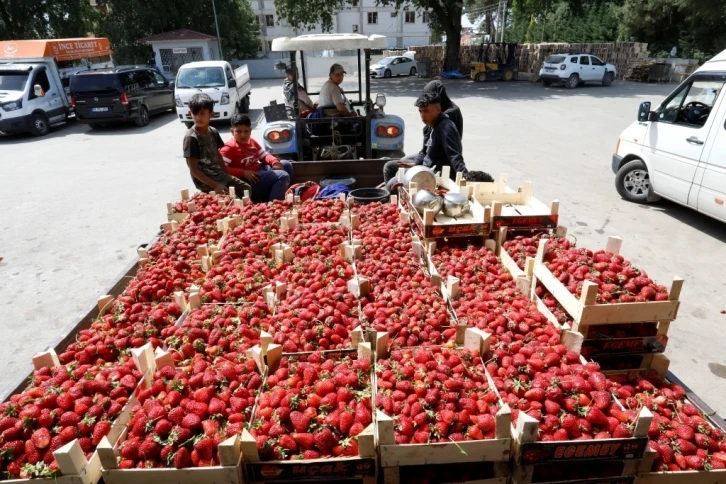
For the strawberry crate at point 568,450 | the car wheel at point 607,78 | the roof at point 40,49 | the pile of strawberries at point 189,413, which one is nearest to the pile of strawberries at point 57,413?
the pile of strawberries at point 189,413

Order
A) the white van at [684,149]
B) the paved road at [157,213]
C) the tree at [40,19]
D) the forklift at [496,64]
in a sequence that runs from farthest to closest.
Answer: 1. the forklift at [496,64]
2. the tree at [40,19]
3. the white van at [684,149]
4. the paved road at [157,213]

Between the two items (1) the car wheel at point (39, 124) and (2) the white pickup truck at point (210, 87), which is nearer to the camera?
(2) the white pickup truck at point (210, 87)

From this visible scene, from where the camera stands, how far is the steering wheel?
269 inches

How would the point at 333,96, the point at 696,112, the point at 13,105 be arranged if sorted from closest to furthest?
the point at 696,112 < the point at 333,96 < the point at 13,105

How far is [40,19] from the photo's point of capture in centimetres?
2822

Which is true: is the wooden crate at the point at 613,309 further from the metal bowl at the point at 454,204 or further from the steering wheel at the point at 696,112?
the steering wheel at the point at 696,112

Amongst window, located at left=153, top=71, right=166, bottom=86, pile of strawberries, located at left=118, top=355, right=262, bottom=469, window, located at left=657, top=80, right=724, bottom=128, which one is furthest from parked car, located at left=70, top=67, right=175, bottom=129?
pile of strawberries, located at left=118, top=355, right=262, bottom=469

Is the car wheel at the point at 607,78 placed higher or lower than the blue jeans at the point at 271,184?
lower

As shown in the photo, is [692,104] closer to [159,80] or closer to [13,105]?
[13,105]

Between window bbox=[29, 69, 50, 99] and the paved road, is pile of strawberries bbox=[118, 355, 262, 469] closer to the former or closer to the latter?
the paved road

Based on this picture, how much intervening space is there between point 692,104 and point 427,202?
18.1 ft

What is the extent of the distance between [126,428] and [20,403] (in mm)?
624

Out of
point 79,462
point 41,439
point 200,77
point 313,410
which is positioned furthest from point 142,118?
point 313,410

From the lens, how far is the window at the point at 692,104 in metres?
6.76
